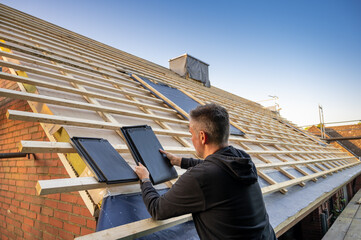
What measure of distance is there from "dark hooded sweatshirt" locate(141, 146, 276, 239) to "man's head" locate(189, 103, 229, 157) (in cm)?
16

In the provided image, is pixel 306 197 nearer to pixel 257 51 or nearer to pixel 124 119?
pixel 124 119

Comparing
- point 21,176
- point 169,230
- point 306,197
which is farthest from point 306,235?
point 21,176

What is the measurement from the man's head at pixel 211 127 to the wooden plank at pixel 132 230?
1.60 ft

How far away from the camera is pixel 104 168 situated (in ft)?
4.06

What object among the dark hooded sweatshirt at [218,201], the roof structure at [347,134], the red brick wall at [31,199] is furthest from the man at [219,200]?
the roof structure at [347,134]

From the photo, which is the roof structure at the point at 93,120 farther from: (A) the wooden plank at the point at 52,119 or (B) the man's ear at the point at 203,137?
(B) the man's ear at the point at 203,137

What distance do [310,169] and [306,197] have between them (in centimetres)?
160

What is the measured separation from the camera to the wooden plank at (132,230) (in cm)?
96

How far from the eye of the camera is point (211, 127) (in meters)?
1.25

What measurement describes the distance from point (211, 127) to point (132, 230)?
695 mm

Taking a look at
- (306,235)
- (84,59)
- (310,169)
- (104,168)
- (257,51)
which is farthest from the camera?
(257,51)

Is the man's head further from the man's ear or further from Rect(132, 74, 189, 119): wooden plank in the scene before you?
Rect(132, 74, 189, 119): wooden plank

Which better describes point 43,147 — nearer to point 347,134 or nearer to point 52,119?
point 52,119

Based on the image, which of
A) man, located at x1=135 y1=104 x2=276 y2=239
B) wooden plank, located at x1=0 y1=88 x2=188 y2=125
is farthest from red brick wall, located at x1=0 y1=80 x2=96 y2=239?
man, located at x1=135 y1=104 x2=276 y2=239
